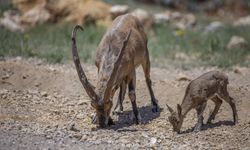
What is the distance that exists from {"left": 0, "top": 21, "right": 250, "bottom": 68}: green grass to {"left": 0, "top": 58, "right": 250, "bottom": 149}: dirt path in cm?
79

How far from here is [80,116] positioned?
10.5m

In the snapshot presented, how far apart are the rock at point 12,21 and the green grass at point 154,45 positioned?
0.53m

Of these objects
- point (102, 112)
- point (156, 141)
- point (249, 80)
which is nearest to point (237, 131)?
point (156, 141)

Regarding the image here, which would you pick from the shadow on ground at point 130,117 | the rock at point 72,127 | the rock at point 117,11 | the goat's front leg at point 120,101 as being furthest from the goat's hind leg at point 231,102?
the rock at point 117,11

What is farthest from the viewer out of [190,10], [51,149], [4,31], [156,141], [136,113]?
[190,10]

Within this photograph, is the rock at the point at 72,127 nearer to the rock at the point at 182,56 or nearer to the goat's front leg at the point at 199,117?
the goat's front leg at the point at 199,117

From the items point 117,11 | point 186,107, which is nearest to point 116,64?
point 186,107

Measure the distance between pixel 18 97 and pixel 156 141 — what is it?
3419 mm

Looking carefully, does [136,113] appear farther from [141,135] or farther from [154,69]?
[154,69]

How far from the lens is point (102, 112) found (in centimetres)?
947

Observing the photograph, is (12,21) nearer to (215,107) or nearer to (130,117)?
(130,117)

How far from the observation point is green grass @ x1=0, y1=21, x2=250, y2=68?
1512cm

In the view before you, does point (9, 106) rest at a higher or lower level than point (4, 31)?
lower

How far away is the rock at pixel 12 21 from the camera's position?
61.1 ft
